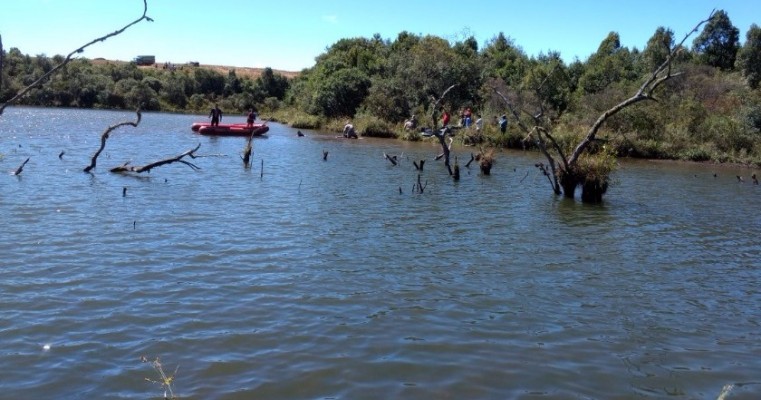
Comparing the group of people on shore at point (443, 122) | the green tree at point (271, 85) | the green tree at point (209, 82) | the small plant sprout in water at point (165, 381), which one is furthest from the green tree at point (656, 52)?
the green tree at point (209, 82)

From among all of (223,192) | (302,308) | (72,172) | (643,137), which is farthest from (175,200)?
(643,137)

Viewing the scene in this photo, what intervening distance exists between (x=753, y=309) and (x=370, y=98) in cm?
4848

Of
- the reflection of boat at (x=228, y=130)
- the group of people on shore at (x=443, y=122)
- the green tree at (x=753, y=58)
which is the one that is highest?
the green tree at (x=753, y=58)

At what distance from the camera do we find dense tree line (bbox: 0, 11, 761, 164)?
4359 centimetres

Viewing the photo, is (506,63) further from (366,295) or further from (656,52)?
(366,295)

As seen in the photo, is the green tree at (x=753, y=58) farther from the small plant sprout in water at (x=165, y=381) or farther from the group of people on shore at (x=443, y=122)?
the small plant sprout in water at (x=165, y=381)

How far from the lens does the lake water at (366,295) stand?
300 inches

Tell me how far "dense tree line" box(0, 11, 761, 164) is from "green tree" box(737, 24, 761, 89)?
0.31ft

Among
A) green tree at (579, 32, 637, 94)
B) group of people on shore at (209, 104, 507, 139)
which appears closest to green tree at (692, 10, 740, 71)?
green tree at (579, 32, 637, 94)

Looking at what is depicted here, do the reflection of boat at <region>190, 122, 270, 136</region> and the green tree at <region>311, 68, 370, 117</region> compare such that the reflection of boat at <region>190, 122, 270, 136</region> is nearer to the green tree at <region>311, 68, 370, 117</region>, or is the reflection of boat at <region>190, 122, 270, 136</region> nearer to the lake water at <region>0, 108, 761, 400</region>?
the green tree at <region>311, 68, 370, 117</region>

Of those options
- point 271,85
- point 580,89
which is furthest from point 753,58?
point 271,85

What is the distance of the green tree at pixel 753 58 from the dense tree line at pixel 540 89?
0.09 metres

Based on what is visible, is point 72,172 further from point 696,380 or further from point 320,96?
point 320,96

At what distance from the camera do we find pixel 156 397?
22.5ft
